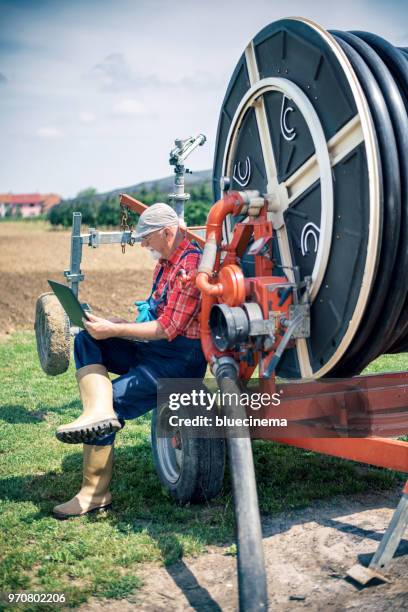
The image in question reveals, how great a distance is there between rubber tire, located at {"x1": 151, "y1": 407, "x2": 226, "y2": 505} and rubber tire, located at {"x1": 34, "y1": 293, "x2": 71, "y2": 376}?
5.85 ft

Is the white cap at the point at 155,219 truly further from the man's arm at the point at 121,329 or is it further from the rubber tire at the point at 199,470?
the rubber tire at the point at 199,470

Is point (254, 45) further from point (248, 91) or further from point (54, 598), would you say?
point (54, 598)

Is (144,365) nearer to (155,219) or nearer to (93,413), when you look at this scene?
(93,413)

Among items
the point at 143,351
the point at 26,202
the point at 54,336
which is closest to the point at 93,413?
the point at 143,351

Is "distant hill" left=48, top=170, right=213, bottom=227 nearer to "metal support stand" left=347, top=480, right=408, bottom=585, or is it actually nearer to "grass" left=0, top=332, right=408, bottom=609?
"grass" left=0, top=332, right=408, bottom=609

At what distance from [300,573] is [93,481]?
4.53 feet

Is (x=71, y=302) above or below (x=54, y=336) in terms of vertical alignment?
above

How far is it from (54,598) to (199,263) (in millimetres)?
1886

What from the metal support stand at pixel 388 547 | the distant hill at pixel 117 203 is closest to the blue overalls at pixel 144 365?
the metal support stand at pixel 388 547

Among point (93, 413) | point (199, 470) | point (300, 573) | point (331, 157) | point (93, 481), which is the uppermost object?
point (331, 157)

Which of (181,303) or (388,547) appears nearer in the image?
(388,547)

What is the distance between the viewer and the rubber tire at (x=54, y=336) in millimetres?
5906

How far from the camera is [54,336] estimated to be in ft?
19.3

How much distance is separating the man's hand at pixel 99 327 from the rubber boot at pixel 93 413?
0.82ft
